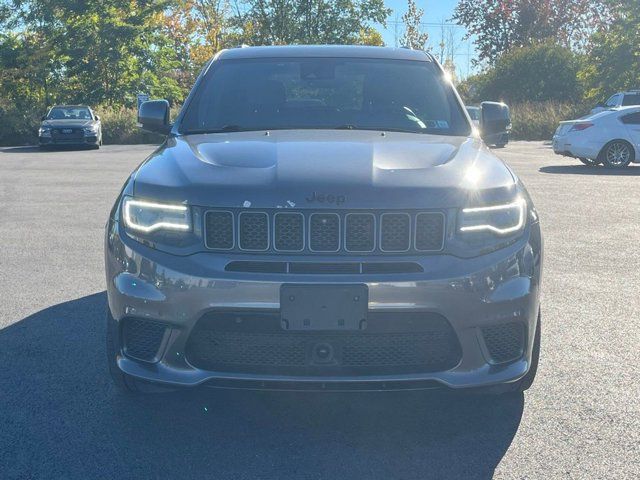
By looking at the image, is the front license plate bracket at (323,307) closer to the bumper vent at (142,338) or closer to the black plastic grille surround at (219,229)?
the black plastic grille surround at (219,229)

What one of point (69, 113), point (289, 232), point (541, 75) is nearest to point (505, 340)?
point (289, 232)

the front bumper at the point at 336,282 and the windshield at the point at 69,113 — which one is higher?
the front bumper at the point at 336,282

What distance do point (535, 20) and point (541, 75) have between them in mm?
15582

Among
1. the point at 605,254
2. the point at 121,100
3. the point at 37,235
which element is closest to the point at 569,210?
the point at 605,254

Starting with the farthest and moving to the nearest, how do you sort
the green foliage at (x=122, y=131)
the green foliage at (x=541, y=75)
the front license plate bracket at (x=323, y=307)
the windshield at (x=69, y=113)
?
the green foliage at (x=541, y=75) < the green foliage at (x=122, y=131) < the windshield at (x=69, y=113) < the front license plate bracket at (x=323, y=307)

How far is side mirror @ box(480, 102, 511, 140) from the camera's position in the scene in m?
5.19

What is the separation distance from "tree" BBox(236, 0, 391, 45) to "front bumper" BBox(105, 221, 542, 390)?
46.6 m

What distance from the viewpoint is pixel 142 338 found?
10.9 feet

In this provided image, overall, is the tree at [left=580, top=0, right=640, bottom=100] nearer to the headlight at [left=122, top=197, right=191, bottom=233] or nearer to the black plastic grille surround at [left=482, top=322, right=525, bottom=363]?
the black plastic grille surround at [left=482, top=322, right=525, bottom=363]

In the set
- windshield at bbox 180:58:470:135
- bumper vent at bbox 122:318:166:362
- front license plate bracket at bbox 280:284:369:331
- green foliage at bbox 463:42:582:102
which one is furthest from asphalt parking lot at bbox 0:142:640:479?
green foliage at bbox 463:42:582:102

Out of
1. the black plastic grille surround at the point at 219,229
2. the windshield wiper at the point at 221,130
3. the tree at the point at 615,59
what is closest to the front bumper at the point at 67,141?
the tree at the point at 615,59

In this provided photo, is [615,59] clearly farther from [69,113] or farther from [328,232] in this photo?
[328,232]

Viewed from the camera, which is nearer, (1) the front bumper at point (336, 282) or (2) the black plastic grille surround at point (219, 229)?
(1) the front bumper at point (336, 282)

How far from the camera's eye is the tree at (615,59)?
33312 millimetres
